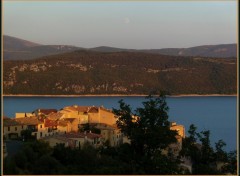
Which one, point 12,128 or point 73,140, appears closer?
point 73,140

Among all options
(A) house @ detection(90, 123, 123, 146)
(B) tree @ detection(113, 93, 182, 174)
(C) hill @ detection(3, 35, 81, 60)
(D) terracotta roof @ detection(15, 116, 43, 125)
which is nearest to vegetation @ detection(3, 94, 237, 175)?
(B) tree @ detection(113, 93, 182, 174)

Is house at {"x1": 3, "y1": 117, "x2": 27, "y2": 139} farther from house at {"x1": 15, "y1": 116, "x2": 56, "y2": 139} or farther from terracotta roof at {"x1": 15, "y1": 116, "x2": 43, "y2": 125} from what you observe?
terracotta roof at {"x1": 15, "y1": 116, "x2": 43, "y2": 125}

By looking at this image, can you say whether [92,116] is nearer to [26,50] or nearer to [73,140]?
[73,140]

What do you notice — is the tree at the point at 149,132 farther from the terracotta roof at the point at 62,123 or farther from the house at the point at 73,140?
the terracotta roof at the point at 62,123

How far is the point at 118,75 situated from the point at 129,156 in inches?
2363

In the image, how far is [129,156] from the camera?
22.5 ft

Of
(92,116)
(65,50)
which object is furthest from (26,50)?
(92,116)

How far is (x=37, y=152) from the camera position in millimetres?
6262

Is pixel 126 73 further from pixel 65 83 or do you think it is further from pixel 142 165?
pixel 142 165

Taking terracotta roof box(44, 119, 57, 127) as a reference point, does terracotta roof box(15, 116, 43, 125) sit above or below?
above

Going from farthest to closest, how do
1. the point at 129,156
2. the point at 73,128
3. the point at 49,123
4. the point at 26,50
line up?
the point at 26,50, the point at 73,128, the point at 49,123, the point at 129,156

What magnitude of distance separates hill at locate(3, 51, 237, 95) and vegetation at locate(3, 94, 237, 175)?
1968 inches

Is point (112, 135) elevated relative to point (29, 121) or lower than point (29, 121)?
lower

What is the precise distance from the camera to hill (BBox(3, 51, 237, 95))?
194ft
